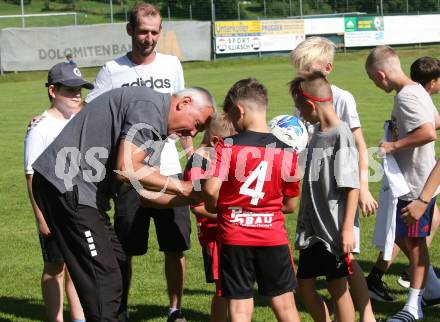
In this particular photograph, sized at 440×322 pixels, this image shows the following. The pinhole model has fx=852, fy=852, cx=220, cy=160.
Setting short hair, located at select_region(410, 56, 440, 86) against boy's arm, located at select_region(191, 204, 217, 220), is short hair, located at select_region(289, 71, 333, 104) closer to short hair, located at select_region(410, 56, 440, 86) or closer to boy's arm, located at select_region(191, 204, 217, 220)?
boy's arm, located at select_region(191, 204, 217, 220)

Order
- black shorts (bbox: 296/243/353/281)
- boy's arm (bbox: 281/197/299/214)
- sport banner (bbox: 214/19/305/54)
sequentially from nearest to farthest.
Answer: boy's arm (bbox: 281/197/299/214) → black shorts (bbox: 296/243/353/281) → sport banner (bbox: 214/19/305/54)

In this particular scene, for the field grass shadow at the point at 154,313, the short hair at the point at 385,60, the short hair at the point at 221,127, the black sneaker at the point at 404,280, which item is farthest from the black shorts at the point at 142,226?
the black sneaker at the point at 404,280

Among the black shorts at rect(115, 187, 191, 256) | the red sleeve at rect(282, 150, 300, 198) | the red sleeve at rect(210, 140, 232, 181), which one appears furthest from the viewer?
the black shorts at rect(115, 187, 191, 256)

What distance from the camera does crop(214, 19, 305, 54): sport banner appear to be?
137ft

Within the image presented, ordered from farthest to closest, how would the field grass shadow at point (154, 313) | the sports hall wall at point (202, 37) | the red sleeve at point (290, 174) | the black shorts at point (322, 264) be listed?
the sports hall wall at point (202, 37) → the field grass shadow at point (154, 313) → the black shorts at point (322, 264) → the red sleeve at point (290, 174)

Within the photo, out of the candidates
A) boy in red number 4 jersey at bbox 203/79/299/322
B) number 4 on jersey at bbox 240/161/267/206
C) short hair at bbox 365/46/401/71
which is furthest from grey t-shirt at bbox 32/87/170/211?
short hair at bbox 365/46/401/71

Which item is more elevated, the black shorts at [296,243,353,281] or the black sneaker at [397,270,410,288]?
the black shorts at [296,243,353,281]

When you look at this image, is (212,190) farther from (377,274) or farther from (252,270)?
(377,274)

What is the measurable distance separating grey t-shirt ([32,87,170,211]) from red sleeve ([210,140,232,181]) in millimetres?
353

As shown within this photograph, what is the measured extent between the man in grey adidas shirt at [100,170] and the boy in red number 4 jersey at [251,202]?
25 cm

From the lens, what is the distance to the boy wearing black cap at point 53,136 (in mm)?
5965

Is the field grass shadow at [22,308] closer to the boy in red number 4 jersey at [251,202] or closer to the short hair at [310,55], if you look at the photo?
the boy in red number 4 jersey at [251,202]

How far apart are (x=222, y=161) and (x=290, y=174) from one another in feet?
1.45

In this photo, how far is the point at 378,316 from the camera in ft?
21.5
